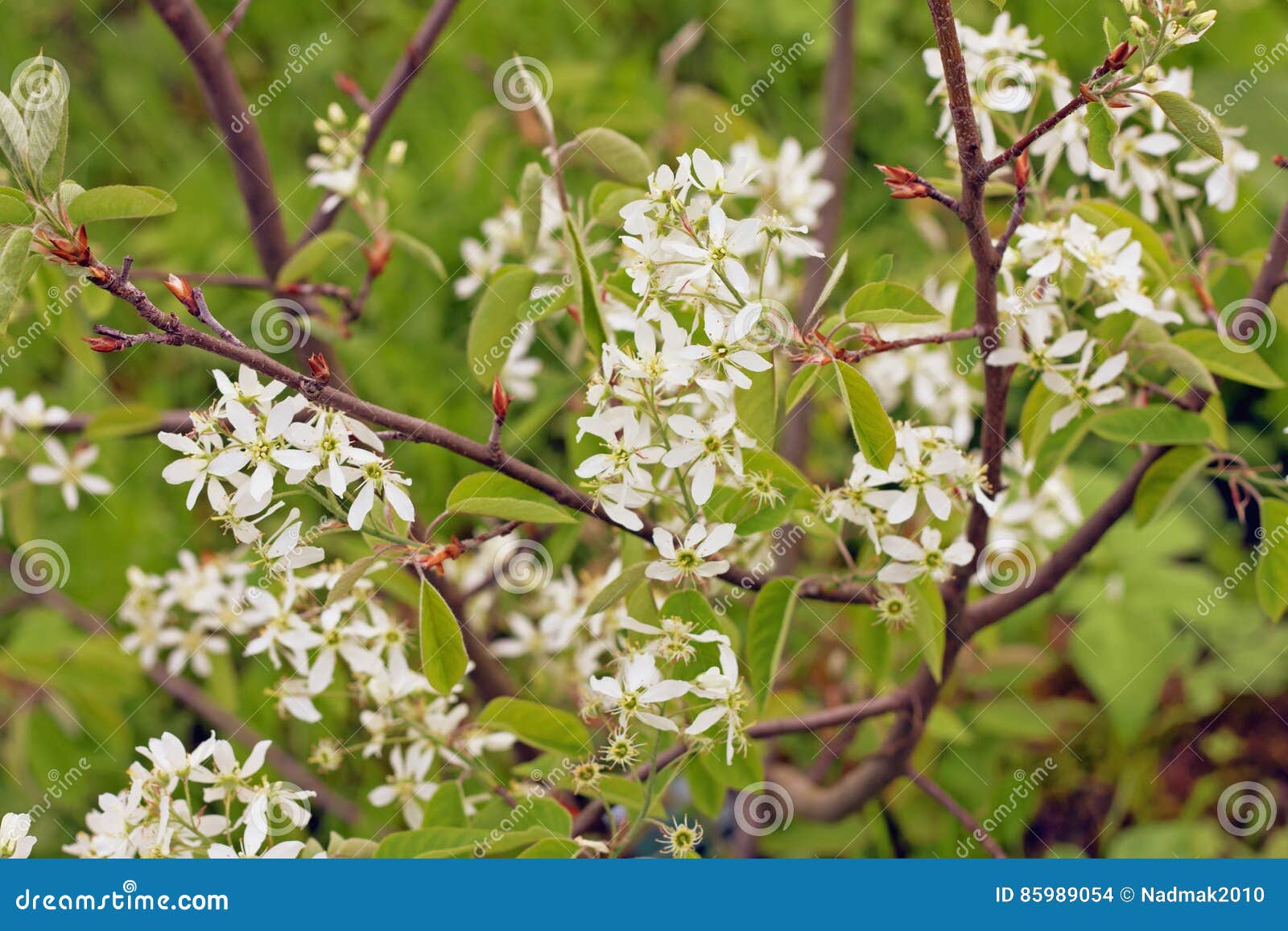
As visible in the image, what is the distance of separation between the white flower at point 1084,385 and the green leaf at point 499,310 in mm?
569

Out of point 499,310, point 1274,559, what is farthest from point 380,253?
point 1274,559

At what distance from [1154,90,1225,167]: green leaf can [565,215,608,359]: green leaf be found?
19.2 inches

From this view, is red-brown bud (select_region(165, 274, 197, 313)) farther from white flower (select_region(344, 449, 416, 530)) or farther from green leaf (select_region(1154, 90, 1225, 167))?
green leaf (select_region(1154, 90, 1225, 167))

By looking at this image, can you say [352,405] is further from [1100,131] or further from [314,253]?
[1100,131]

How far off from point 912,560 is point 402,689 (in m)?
0.59

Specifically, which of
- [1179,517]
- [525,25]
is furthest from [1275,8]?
[525,25]

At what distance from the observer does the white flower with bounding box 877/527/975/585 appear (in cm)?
112

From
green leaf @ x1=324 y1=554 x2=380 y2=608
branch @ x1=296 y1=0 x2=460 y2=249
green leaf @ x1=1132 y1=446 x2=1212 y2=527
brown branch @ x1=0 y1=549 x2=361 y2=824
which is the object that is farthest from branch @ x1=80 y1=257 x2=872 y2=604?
brown branch @ x1=0 y1=549 x2=361 y2=824

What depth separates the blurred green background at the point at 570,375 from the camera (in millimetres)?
2086

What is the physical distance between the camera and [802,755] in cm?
229

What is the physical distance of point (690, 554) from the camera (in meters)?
1.05

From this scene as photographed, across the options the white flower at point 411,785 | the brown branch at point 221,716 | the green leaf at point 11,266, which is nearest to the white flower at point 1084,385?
the white flower at point 411,785

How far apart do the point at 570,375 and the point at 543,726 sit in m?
0.56

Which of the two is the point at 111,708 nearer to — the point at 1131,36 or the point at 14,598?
the point at 14,598
